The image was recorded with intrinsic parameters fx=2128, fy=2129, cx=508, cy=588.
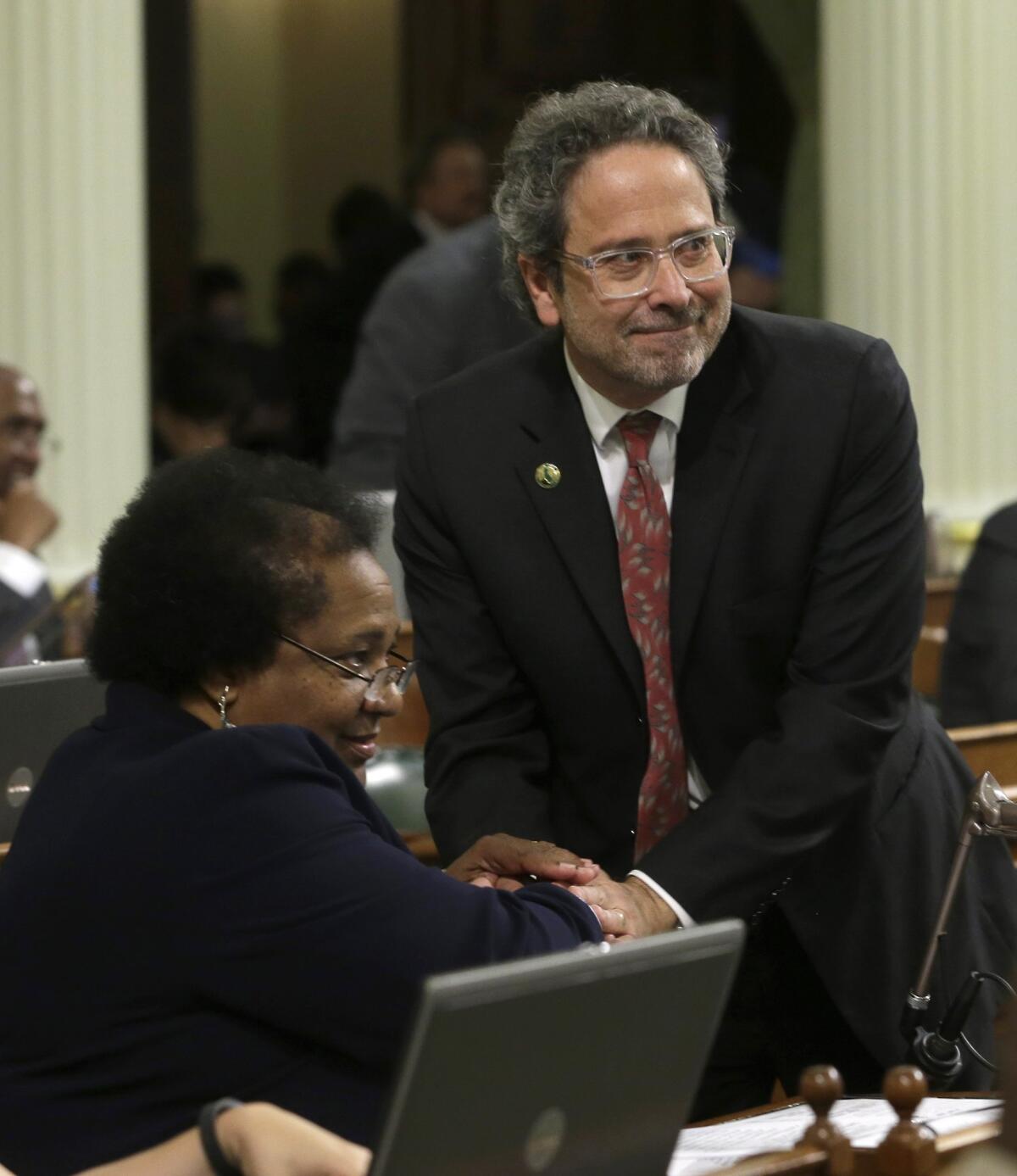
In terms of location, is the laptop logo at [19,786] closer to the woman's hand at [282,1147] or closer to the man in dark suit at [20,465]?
the woman's hand at [282,1147]

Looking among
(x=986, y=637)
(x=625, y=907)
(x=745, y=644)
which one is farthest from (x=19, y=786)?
(x=986, y=637)

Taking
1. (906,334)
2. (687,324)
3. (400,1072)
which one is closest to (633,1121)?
(400,1072)

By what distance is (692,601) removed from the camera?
2406 millimetres

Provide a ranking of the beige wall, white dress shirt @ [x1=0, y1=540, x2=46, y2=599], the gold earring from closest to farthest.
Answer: the gold earring
white dress shirt @ [x1=0, y1=540, x2=46, y2=599]
the beige wall

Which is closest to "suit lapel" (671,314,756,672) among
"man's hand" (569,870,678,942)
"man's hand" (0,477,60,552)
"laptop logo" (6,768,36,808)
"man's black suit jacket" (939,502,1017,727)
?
"man's hand" (569,870,678,942)

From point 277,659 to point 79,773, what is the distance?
21 centimetres

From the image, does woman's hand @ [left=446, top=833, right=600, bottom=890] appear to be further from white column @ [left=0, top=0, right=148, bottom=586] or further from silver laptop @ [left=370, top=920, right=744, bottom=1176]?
white column @ [left=0, top=0, right=148, bottom=586]

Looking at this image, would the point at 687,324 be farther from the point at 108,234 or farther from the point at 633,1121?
the point at 108,234

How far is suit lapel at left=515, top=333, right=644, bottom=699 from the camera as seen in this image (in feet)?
7.95

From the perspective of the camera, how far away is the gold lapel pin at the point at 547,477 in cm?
248

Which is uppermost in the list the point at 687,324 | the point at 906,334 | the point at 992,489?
the point at 687,324

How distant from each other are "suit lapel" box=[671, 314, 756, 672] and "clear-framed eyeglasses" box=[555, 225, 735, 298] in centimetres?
18

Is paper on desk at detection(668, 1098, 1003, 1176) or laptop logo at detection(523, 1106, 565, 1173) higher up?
laptop logo at detection(523, 1106, 565, 1173)

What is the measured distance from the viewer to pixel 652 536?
8.09ft
